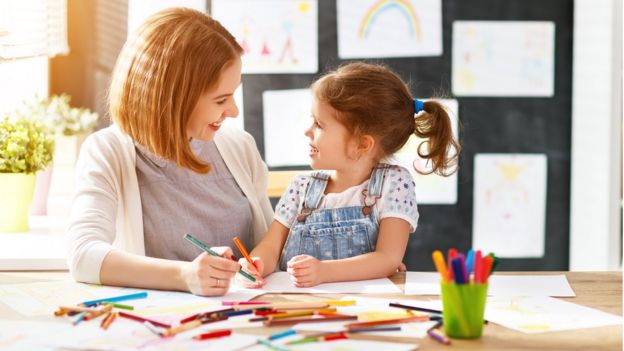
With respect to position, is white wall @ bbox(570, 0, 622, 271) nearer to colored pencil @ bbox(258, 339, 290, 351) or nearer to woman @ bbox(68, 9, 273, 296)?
woman @ bbox(68, 9, 273, 296)

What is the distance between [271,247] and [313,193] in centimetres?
16

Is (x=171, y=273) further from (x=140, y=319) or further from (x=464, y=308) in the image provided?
(x=464, y=308)

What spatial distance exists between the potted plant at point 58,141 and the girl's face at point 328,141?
110cm

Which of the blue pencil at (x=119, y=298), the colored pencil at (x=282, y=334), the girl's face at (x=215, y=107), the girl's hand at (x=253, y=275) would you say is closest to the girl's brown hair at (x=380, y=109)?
the girl's face at (x=215, y=107)

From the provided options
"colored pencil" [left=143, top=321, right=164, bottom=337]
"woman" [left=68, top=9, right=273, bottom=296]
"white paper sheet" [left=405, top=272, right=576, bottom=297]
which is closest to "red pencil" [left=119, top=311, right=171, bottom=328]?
"colored pencil" [left=143, top=321, right=164, bottom=337]

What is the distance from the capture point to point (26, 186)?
225 cm

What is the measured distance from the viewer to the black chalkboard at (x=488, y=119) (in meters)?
3.19

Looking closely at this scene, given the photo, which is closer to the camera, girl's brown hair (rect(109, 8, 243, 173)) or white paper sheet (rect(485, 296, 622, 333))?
white paper sheet (rect(485, 296, 622, 333))

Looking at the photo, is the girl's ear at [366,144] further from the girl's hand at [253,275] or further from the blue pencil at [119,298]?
the blue pencil at [119,298]

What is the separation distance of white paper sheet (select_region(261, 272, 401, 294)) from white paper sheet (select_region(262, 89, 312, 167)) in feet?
5.50

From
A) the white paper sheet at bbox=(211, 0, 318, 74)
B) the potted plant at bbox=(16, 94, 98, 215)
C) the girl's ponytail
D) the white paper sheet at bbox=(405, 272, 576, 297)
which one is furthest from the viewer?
the white paper sheet at bbox=(211, 0, 318, 74)

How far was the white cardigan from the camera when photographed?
147cm

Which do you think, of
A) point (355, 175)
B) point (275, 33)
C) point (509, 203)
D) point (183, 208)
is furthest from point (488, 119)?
point (183, 208)

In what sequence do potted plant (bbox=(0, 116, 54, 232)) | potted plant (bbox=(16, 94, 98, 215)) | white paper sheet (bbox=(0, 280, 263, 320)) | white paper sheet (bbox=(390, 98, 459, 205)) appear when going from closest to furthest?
1. white paper sheet (bbox=(0, 280, 263, 320))
2. potted plant (bbox=(0, 116, 54, 232))
3. potted plant (bbox=(16, 94, 98, 215))
4. white paper sheet (bbox=(390, 98, 459, 205))
